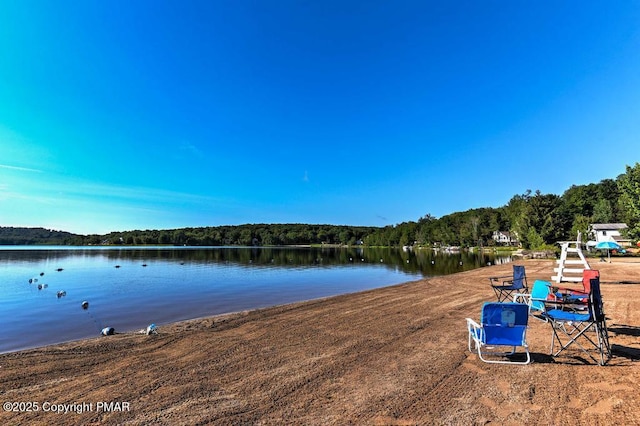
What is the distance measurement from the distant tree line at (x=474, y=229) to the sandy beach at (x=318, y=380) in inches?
1013

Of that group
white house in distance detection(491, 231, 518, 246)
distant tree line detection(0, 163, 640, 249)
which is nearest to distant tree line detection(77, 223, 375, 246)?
distant tree line detection(0, 163, 640, 249)

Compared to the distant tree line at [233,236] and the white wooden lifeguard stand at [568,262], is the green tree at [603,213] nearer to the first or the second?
the white wooden lifeguard stand at [568,262]

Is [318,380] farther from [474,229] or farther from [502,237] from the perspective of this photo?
[502,237]

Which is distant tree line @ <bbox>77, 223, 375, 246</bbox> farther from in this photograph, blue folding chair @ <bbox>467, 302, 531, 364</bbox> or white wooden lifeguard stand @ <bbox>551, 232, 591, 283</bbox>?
blue folding chair @ <bbox>467, 302, 531, 364</bbox>

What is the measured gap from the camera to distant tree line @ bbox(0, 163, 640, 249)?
53.5 meters

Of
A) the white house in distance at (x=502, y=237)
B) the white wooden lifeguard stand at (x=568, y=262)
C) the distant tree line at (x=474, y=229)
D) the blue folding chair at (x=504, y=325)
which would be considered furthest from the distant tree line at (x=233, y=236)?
the blue folding chair at (x=504, y=325)

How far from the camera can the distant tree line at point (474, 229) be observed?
5350cm

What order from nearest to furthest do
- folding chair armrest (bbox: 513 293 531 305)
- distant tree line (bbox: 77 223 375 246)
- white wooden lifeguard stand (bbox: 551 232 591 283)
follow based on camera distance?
folding chair armrest (bbox: 513 293 531 305) → white wooden lifeguard stand (bbox: 551 232 591 283) → distant tree line (bbox: 77 223 375 246)

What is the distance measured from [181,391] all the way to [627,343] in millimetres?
7903

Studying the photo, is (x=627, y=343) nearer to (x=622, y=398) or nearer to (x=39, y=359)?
(x=622, y=398)

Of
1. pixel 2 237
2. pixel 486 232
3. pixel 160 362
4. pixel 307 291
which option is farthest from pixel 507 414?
pixel 2 237

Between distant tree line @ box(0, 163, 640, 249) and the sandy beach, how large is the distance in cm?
2573

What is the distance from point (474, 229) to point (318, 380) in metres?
92.7

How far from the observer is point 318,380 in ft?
15.6
